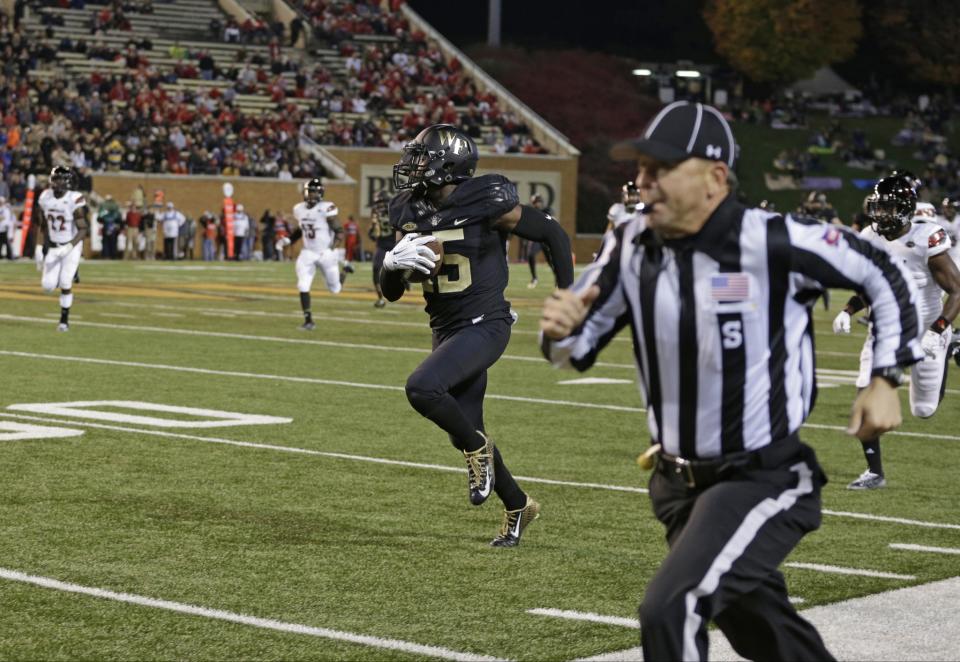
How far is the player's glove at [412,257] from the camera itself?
709cm

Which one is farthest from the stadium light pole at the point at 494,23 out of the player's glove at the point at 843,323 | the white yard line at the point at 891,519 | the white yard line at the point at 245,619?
the white yard line at the point at 245,619

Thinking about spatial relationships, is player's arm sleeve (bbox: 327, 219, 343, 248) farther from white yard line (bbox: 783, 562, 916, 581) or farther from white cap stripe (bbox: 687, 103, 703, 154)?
white cap stripe (bbox: 687, 103, 703, 154)

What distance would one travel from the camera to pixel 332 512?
7.87 m

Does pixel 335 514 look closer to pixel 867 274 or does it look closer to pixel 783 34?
pixel 867 274

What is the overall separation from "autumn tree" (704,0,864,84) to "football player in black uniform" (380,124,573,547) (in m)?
54.6

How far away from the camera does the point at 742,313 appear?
3916 mm

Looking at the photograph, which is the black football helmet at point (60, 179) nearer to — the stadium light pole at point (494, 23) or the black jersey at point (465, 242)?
the black jersey at point (465, 242)

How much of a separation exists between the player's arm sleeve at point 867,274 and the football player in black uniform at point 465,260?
10.7 feet

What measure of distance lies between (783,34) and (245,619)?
57.2m

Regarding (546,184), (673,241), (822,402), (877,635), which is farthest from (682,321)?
(546,184)

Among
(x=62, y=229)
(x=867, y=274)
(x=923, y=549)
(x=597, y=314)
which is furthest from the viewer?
(x=62, y=229)

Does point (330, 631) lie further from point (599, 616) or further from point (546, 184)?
point (546, 184)

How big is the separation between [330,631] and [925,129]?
5637 cm

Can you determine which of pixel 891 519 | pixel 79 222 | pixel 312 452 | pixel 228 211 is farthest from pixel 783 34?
pixel 891 519
